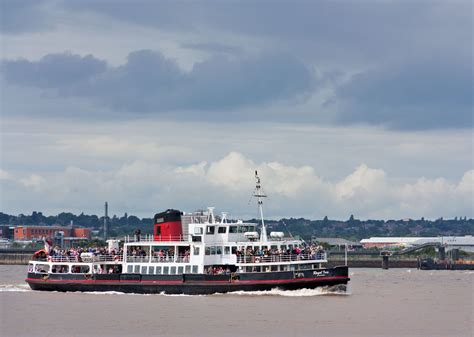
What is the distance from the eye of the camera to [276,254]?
286 feet

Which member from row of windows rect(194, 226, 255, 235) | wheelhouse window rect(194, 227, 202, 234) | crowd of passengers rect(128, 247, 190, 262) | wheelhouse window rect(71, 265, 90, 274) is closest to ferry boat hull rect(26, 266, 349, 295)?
wheelhouse window rect(71, 265, 90, 274)

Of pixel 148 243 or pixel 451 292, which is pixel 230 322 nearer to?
pixel 148 243

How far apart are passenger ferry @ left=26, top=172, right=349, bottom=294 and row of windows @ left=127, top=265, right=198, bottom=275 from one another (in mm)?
25

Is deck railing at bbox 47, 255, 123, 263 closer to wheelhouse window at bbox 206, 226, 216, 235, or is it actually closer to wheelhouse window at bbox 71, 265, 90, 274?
wheelhouse window at bbox 71, 265, 90, 274

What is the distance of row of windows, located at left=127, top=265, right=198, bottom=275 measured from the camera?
88688 millimetres

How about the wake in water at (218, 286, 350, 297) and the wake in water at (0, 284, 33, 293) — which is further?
the wake in water at (0, 284, 33, 293)

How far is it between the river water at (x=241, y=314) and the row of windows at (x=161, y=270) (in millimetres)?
2756

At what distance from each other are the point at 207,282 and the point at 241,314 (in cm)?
1490

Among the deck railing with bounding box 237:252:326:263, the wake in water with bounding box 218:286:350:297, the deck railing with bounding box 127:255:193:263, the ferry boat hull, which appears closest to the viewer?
the wake in water with bounding box 218:286:350:297

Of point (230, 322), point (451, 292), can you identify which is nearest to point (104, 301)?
point (230, 322)

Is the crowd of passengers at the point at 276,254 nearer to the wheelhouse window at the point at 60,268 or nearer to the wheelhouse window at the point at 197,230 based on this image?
the wheelhouse window at the point at 197,230

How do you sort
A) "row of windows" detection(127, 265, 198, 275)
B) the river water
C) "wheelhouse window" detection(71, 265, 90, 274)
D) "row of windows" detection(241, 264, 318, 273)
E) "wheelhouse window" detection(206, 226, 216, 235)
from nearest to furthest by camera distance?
the river water, "row of windows" detection(241, 264, 318, 273), "row of windows" detection(127, 265, 198, 275), "wheelhouse window" detection(206, 226, 216, 235), "wheelhouse window" detection(71, 265, 90, 274)

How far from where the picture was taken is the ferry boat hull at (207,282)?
8569 cm

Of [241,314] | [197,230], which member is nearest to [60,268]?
[197,230]
